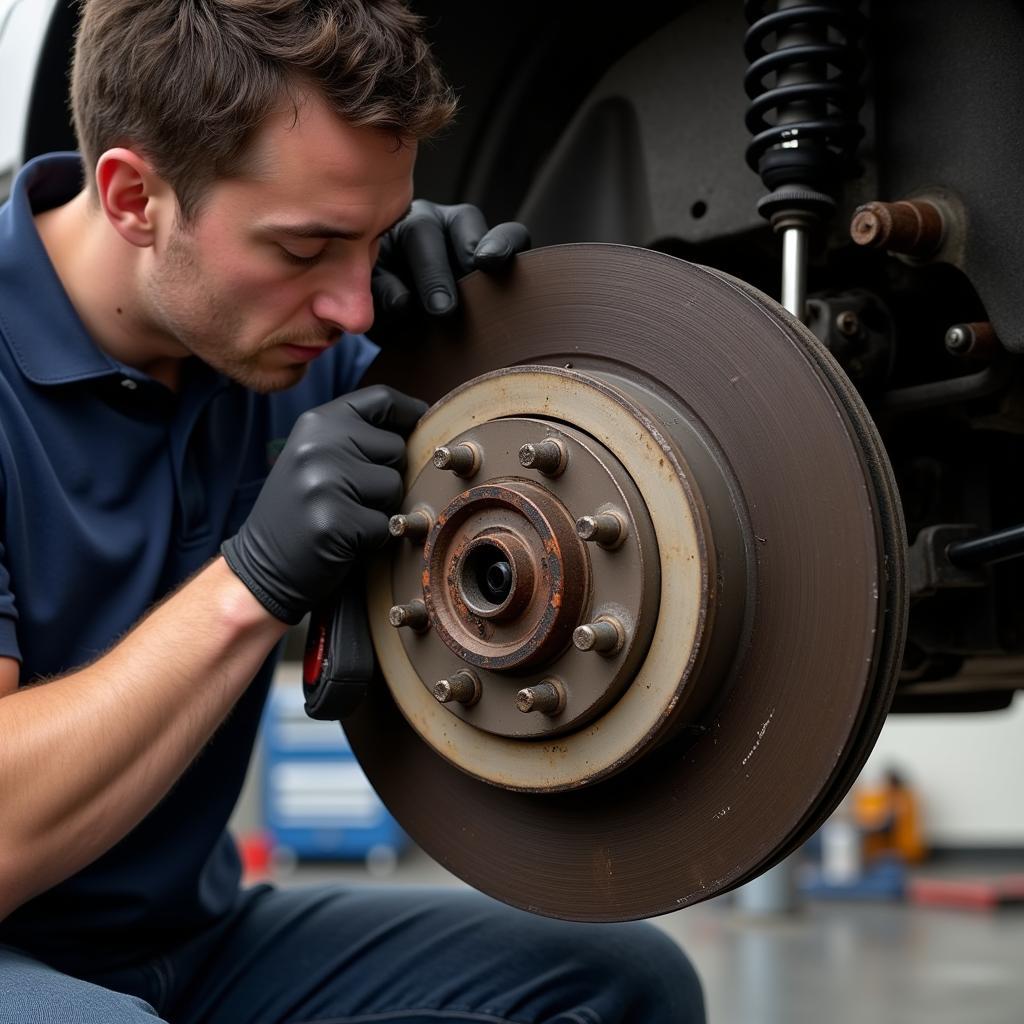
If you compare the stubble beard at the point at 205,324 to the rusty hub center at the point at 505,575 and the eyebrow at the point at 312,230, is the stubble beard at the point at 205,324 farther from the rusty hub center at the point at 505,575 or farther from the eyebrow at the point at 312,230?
the rusty hub center at the point at 505,575

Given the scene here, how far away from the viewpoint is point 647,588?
832mm

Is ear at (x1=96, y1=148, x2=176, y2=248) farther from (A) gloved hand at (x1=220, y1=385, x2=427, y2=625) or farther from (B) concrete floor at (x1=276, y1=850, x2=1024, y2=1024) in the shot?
(B) concrete floor at (x1=276, y1=850, x2=1024, y2=1024)

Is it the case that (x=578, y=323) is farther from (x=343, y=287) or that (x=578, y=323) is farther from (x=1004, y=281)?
(x=1004, y=281)

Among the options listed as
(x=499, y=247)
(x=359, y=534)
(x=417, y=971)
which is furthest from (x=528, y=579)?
(x=417, y=971)

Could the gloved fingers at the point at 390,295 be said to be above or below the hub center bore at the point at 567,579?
above

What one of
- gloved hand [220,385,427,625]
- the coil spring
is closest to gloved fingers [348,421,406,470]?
gloved hand [220,385,427,625]

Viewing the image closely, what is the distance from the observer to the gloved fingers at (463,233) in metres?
1.07

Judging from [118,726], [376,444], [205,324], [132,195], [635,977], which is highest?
[132,195]

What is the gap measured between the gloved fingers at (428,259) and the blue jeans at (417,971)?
58cm

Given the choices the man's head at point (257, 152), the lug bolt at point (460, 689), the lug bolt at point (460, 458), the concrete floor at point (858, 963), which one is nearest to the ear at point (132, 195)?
the man's head at point (257, 152)

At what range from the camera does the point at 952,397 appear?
3.36 feet

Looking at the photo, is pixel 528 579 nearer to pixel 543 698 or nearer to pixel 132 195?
pixel 543 698

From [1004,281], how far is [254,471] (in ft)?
2.27

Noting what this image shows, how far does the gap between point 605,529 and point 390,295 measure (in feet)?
1.12
